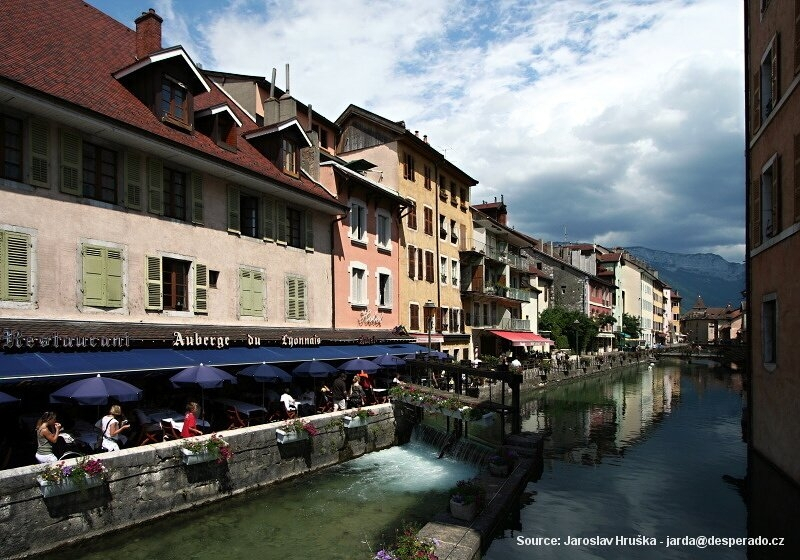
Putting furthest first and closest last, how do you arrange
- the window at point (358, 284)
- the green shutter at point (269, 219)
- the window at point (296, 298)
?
the window at point (358, 284) → the window at point (296, 298) → the green shutter at point (269, 219)

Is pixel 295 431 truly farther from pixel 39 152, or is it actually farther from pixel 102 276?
pixel 39 152

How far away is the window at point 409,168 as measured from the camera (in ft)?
108

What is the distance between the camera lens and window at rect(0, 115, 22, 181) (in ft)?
43.5

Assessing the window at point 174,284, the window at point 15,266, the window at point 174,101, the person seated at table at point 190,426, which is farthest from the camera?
the window at point 174,101

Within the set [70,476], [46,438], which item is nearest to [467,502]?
[70,476]

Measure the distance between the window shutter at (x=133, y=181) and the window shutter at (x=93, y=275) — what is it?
1.70 m

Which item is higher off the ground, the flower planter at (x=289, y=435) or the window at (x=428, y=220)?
the window at (x=428, y=220)

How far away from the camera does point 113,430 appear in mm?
12727

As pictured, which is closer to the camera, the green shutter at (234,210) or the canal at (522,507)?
the canal at (522,507)

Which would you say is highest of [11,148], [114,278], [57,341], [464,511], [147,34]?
[147,34]

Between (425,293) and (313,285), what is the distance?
1158cm

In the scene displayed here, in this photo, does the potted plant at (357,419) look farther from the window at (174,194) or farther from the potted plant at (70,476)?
the window at (174,194)

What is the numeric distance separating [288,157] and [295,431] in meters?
11.7

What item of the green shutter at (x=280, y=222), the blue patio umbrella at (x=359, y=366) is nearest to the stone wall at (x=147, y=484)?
the blue patio umbrella at (x=359, y=366)
